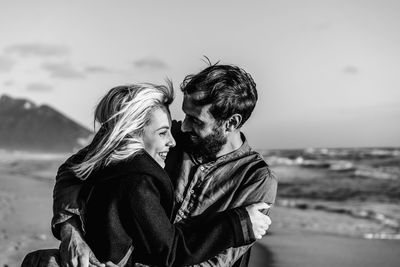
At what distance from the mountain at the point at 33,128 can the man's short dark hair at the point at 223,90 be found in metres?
34.3

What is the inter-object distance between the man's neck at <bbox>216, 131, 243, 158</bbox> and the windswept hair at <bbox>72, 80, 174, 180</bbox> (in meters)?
0.47

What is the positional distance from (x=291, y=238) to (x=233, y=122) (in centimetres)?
562

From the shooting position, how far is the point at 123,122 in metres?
3.45

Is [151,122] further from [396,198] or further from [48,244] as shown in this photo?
[396,198]

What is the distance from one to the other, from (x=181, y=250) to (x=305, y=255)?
5.03m

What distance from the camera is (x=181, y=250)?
3.30 m

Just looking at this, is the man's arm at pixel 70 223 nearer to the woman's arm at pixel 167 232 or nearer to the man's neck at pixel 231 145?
the woman's arm at pixel 167 232

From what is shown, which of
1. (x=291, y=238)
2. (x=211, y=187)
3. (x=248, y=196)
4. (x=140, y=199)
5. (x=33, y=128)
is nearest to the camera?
(x=140, y=199)

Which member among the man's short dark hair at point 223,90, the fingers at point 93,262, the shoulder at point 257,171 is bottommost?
the fingers at point 93,262

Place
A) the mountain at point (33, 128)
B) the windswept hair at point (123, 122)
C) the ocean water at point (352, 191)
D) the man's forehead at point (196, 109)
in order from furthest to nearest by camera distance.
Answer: the mountain at point (33, 128) → the ocean water at point (352, 191) → the man's forehead at point (196, 109) → the windswept hair at point (123, 122)

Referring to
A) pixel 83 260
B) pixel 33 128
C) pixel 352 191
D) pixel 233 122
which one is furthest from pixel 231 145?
pixel 33 128

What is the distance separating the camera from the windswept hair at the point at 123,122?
3.44 metres

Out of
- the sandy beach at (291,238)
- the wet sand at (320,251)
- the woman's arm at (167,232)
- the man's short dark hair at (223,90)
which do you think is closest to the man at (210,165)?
the man's short dark hair at (223,90)

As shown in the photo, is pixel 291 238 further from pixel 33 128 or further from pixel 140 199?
pixel 33 128
